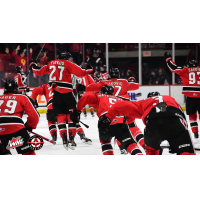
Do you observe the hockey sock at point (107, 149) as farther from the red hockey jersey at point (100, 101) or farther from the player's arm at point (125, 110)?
the player's arm at point (125, 110)

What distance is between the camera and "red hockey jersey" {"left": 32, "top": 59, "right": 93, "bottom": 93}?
3.58 metres

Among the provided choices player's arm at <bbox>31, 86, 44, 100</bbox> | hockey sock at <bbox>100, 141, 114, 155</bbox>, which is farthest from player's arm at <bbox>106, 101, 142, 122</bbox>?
player's arm at <bbox>31, 86, 44, 100</bbox>

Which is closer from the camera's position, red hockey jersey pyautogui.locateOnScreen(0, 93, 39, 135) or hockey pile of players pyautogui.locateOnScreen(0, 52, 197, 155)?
hockey pile of players pyautogui.locateOnScreen(0, 52, 197, 155)

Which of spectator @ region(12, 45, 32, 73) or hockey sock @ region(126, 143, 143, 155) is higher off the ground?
spectator @ region(12, 45, 32, 73)

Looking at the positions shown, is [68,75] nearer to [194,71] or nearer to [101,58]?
[194,71]

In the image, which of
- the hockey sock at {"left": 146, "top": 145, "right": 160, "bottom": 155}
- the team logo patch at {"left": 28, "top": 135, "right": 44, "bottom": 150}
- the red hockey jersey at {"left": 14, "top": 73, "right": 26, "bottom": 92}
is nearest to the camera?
the hockey sock at {"left": 146, "top": 145, "right": 160, "bottom": 155}

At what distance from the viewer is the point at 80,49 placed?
9.56 m

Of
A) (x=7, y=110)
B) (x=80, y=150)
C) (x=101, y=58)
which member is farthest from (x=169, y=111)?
(x=101, y=58)

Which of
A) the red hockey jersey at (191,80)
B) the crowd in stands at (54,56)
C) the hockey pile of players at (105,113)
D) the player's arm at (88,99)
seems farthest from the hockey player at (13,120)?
the crowd in stands at (54,56)

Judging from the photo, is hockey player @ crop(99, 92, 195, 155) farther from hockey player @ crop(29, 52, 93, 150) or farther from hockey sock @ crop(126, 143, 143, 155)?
hockey player @ crop(29, 52, 93, 150)

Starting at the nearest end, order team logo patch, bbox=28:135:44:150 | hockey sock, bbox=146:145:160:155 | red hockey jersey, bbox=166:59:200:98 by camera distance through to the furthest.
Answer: hockey sock, bbox=146:145:160:155 → team logo patch, bbox=28:135:44:150 → red hockey jersey, bbox=166:59:200:98

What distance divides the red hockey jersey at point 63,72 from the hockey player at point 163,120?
168 cm

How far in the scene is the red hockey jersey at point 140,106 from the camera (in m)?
1.89

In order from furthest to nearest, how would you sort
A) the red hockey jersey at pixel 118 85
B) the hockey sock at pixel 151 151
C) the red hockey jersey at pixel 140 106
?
the red hockey jersey at pixel 118 85, the hockey sock at pixel 151 151, the red hockey jersey at pixel 140 106
